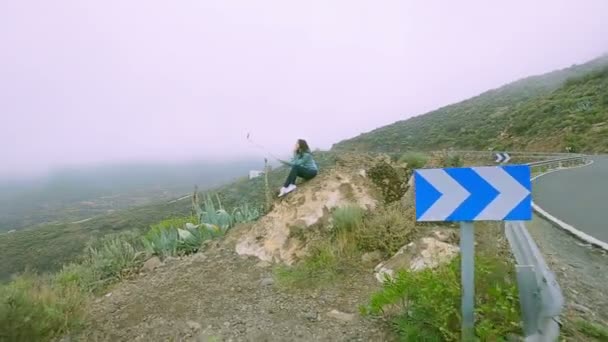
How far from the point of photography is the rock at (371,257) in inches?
224

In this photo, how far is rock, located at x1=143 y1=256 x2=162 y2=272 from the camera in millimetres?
6964

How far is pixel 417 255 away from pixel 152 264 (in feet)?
14.6

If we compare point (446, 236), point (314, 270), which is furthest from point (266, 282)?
point (446, 236)

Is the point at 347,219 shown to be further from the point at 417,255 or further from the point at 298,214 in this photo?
the point at 417,255

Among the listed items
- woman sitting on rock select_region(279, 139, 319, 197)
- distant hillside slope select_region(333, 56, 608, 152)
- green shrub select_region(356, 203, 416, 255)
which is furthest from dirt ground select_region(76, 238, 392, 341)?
distant hillside slope select_region(333, 56, 608, 152)

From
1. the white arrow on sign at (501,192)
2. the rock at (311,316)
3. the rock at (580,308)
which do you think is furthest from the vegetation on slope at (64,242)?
the white arrow on sign at (501,192)

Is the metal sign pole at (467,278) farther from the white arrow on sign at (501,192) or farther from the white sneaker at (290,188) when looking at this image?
the white sneaker at (290,188)

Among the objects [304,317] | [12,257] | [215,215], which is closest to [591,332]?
[304,317]

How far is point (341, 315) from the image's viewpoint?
445cm

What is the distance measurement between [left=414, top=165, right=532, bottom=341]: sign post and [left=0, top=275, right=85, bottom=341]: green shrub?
4089mm

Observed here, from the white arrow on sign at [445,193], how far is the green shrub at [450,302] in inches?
26.6

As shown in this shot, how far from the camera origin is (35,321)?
173 inches

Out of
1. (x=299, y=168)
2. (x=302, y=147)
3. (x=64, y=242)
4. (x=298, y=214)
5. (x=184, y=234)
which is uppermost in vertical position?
(x=302, y=147)

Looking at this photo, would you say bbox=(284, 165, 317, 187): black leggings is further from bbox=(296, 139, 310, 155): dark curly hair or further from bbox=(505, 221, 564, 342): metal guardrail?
bbox=(505, 221, 564, 342): metal guardrail
